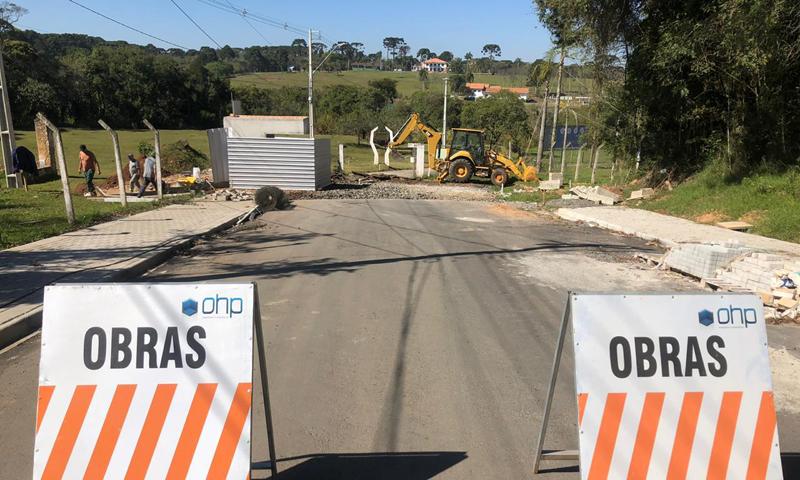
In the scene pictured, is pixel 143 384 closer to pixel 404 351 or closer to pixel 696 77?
pixel 404 351

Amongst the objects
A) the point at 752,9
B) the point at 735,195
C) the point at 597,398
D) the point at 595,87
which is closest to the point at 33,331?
the point at 597,398

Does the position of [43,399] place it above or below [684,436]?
above

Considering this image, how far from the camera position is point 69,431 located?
3.02m

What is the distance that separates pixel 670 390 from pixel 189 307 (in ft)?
8.97

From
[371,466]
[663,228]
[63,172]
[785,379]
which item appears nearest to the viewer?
[371,466]

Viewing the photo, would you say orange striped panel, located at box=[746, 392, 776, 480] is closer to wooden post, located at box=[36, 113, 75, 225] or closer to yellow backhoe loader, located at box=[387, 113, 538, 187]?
wooden post, located at box=[36, 113, 75, 225]

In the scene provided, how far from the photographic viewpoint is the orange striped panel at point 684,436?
3.12 meters

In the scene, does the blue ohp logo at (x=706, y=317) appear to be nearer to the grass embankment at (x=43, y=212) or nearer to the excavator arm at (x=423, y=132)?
the grass embankment at (x=43, y=212)

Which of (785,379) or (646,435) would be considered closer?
(646,435)

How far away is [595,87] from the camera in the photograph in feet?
83.9

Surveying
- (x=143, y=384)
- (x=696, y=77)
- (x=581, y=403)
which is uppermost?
(x=696, y=77)

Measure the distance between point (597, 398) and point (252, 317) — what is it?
1988mm

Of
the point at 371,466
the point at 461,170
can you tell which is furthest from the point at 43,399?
the point at 461,170

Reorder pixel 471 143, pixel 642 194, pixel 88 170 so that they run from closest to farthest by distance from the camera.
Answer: pixel 88 170
pixel 642 194
pixel 471 143
